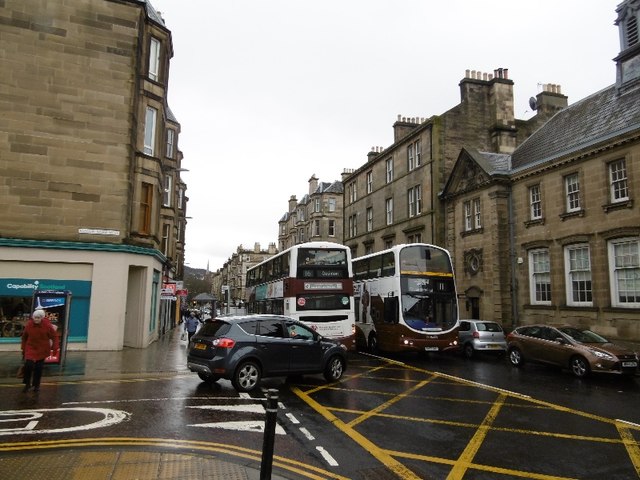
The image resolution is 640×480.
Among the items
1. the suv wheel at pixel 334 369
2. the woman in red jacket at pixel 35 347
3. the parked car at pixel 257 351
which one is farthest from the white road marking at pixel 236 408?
the woman in red jacket at pixel 35 347

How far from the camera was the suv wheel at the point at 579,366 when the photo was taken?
1332cm

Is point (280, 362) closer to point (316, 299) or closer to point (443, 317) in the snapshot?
point (316, 299)

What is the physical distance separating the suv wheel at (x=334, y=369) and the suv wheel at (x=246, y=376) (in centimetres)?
198

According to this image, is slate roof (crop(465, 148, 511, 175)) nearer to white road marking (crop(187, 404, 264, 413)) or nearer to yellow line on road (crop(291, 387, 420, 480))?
yellow line on road (crop(291, 387, 420, 480))

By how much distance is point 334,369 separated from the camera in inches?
467

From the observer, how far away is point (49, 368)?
1327 cm

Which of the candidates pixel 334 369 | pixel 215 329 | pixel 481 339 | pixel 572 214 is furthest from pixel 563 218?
pixel 215 329

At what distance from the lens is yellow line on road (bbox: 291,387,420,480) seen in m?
5.55

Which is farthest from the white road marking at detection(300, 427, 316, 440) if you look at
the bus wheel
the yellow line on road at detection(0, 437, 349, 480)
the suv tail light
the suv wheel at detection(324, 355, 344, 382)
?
the bus wheel

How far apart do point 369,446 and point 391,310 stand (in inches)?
450

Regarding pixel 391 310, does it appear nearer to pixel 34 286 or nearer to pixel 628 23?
pixel 34 286

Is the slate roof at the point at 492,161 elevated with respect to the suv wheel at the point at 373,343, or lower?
elevated

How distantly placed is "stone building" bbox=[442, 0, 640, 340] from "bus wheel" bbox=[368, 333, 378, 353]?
6995 mm

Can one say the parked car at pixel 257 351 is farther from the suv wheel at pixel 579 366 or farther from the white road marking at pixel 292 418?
the suv wheel at pixel 579 366
